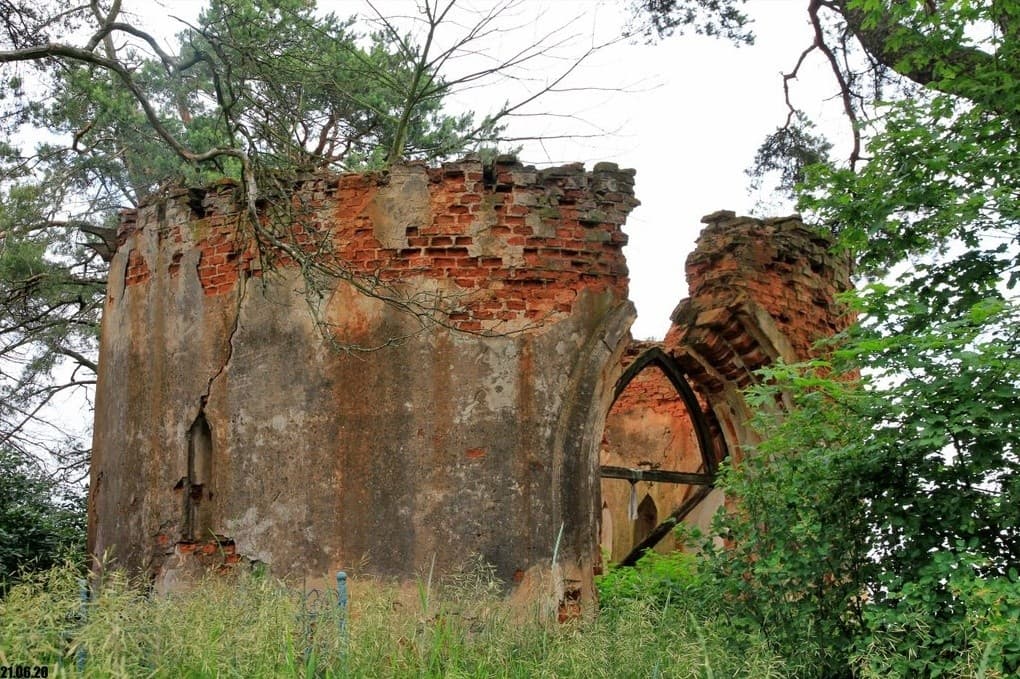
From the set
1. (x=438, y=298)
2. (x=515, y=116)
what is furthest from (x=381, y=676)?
(x=515, y=116)

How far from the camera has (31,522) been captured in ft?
37.6

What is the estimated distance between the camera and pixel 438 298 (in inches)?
317

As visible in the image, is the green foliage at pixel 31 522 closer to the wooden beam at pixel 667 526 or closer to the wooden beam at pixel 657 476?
the wooden beam at pixel 657 476

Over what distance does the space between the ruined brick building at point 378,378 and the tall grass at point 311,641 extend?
3.26 feet

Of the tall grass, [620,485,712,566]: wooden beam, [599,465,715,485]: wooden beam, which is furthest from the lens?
[620,485,712,566]: wooden beam

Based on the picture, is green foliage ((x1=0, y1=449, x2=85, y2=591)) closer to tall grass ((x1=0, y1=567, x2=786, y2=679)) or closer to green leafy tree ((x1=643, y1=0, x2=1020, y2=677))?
tall grass ((x1=0, y1=567, x2=786, y2=679))

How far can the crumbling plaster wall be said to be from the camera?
7832 mm

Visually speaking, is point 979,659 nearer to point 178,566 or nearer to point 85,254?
point 178,566

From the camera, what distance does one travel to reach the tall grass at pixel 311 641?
4465 millimetres

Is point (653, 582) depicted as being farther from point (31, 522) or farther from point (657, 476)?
point (31, 522)

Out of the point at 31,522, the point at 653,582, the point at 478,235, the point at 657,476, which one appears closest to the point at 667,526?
the point at 657,476

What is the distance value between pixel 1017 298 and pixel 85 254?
502 inches

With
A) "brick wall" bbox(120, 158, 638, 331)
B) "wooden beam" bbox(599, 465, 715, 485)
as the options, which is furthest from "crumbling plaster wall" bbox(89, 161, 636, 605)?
"wooden beam" bbox(599, 465, 715, 485)

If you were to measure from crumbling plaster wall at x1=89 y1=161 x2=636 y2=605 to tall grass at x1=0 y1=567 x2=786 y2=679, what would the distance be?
99 centimetres
